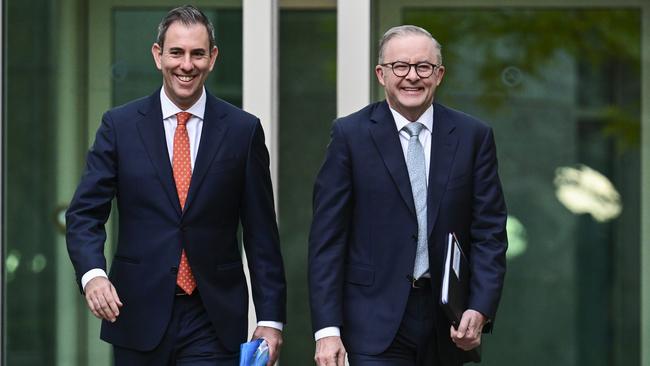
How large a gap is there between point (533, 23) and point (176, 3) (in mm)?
1979

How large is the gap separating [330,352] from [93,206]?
940mm

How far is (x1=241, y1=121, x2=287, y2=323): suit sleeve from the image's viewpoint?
496 cm

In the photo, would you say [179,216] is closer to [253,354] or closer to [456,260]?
[253,354]

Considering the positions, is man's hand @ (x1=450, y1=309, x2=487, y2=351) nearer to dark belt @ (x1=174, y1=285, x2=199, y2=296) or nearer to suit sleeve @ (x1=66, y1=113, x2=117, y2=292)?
dark belt @ (x1=174, y1=285, x2=199, y2=296)

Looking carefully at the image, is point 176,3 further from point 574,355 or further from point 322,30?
point 574,355

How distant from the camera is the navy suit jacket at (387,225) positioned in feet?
15.9

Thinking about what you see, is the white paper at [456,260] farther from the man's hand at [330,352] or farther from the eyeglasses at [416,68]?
the eyeglasses at [416,68]

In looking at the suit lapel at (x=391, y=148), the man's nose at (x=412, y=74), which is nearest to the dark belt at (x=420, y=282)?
the suit lapel at (x=391, y=148)

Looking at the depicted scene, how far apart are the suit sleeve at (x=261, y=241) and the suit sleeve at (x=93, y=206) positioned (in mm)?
476

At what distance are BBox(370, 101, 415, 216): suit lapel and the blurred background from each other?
8.60 feet

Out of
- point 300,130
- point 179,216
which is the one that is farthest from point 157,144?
point 300,130

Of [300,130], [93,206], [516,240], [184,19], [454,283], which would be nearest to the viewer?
[454,283]

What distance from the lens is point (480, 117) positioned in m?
7.80

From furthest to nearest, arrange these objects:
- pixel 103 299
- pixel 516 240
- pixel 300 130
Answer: pixel 516 240
pixel 300 130
pixel 103 299
